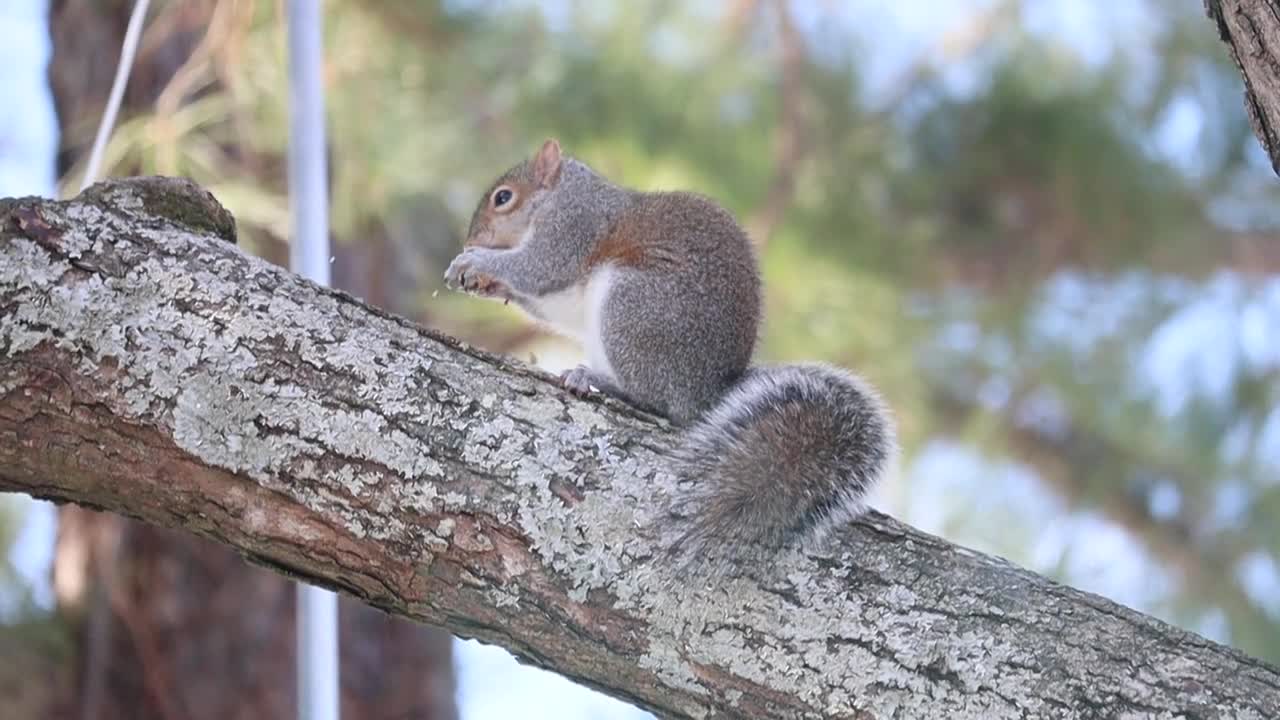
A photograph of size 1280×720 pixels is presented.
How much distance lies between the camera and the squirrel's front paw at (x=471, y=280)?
2.14m

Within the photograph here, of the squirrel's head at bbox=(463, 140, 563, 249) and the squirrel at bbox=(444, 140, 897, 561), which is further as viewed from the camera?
the squirrel's head at bbox=(463, 140, 563, 249)

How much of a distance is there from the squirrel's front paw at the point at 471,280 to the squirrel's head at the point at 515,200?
0.16m

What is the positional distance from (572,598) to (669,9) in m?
2.29

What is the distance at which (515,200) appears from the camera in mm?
2375

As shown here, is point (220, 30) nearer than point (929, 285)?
Yes

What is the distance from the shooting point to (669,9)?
339 cm

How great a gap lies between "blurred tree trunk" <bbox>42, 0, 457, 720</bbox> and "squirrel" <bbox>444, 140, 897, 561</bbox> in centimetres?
128

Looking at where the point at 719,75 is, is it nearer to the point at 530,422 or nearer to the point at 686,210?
the point at 686,210

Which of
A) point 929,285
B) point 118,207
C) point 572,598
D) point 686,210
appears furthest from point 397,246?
point 572,598

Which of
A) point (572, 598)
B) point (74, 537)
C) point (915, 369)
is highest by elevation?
point (915, 369)

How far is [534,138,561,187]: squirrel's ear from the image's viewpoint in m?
2.36

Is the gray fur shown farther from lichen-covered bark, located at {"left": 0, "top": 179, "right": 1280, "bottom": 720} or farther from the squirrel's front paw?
lichen-covered bark, located at {"left": 0, "top": 179, "right": 1280, "bottom": 720}

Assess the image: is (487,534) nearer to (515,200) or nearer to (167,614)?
(515,200)

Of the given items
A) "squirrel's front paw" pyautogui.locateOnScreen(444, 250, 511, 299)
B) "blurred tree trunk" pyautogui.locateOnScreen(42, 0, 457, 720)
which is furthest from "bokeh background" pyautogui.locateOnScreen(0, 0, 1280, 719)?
"squirrel's front paw" pyautogui.locateOnScreen(444, 250, 511, 299)
